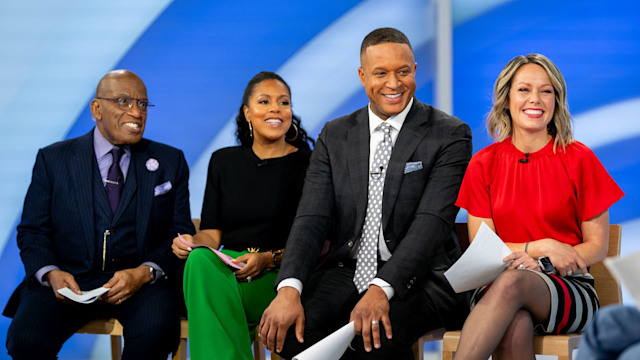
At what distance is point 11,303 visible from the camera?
11.1 feet

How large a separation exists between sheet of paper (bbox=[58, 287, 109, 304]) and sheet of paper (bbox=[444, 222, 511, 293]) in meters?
1.55

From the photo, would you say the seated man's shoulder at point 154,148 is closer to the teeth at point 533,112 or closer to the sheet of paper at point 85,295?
the sheet of paper at point 85,295

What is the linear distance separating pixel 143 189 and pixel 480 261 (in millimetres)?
1751

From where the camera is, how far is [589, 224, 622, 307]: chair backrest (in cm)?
301

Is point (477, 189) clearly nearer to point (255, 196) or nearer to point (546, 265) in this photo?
point (546, 265)

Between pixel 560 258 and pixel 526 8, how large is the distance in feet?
7.19

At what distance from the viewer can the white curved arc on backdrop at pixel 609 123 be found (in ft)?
14.0

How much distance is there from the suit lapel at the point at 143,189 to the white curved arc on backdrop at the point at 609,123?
2.53 meters

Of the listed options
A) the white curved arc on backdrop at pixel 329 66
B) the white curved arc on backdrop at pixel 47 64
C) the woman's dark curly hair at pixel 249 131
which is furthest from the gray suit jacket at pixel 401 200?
the white curved arc on backdrop at pixel 47 64

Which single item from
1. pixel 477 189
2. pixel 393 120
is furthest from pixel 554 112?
pixel 393 120

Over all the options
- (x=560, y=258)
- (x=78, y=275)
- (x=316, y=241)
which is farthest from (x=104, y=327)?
(x=560, y=258)

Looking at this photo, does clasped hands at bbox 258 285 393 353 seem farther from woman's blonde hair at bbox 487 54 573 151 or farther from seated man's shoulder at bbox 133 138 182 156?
seated man's shoulder at bbox 133 138 182 156

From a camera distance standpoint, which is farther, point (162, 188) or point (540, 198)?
point (162, 188)

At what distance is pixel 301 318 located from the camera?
279 centimetres
